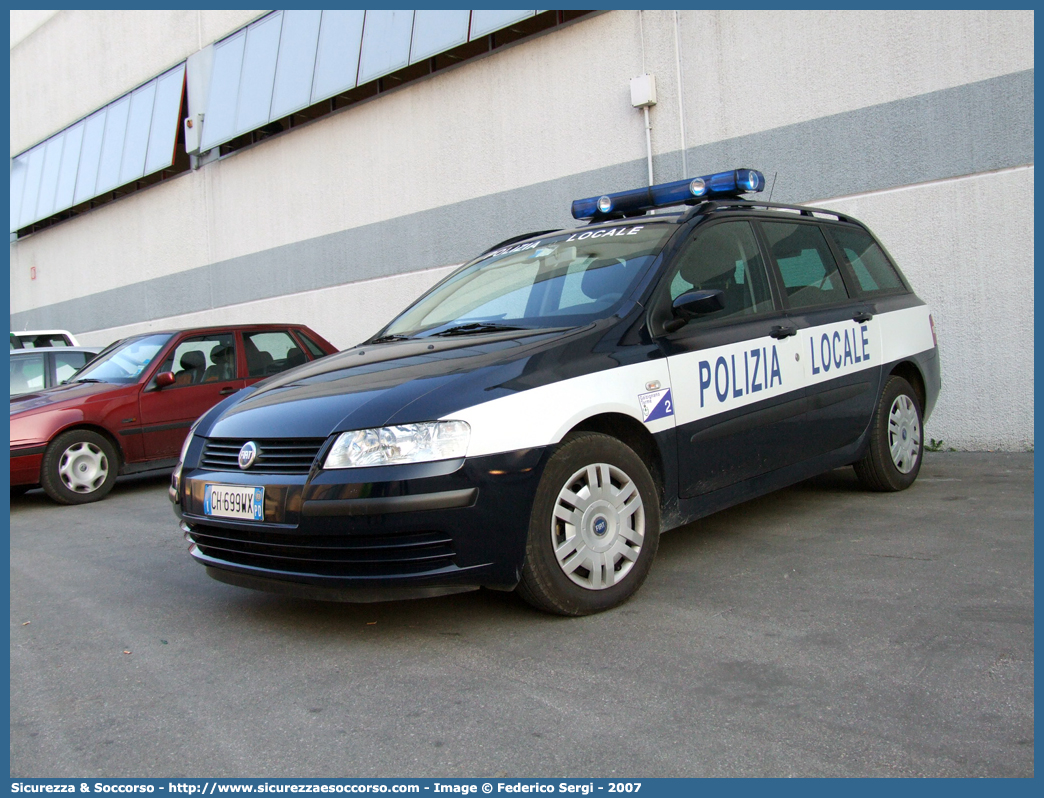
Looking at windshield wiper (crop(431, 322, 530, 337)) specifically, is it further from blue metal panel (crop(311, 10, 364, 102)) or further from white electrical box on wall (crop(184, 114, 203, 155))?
white electrical box on wall (crop(184, 114, 203, 155))

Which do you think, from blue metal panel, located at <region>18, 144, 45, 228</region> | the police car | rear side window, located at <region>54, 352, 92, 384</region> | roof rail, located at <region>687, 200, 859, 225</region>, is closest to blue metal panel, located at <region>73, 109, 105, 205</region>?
blue metal panel, located at <region>18, 144, 45, 228</region>

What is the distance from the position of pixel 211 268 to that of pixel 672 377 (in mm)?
12693

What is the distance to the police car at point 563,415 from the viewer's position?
333cm

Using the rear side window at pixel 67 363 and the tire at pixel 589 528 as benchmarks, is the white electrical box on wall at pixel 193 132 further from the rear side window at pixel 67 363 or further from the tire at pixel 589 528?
the tire at pixel 589 528

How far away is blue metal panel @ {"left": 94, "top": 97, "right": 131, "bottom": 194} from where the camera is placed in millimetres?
17359

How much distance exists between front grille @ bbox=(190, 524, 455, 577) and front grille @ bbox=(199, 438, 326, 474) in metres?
0.25

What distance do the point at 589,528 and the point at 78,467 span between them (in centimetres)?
577

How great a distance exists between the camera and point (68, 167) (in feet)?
63.7

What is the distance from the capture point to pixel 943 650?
3.12 meters

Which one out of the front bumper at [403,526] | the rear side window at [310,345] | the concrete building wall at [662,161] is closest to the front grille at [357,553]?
the front bumper at [403,526]

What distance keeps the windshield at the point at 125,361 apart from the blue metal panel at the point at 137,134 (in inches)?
356

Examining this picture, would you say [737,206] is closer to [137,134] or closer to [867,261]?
[867,261]

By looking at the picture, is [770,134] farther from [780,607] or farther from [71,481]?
[71,481]

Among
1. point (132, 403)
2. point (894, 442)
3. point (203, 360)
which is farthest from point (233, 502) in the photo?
point (203, 360)
